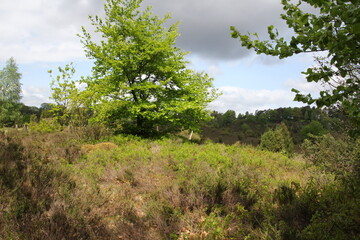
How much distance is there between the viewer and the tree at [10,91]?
38.2 meters

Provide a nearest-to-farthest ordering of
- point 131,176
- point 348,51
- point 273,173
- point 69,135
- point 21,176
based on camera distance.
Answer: point 348,51, point 21,176, point 131,176, point 273,173, point 69,135

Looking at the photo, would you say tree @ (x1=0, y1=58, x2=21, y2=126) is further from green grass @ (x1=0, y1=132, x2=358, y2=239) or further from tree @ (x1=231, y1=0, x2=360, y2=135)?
tree @ (x1=231, y1=0, x2=360, y2=135)

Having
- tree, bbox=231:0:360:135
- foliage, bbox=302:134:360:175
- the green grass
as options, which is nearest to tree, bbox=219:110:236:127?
foliage, bbox=302:134:360:175

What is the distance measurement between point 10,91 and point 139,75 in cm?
3480

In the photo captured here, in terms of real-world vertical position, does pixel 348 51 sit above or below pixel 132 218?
above

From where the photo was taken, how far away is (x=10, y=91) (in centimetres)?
3953

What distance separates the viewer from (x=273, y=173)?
7480mm

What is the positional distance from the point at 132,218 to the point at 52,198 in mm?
1571

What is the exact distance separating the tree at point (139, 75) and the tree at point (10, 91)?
103 ft

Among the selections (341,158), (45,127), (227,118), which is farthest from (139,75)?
(227,118)

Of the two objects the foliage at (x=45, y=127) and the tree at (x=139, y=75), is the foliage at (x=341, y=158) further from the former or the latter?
the foliage at (x=45, y=127)

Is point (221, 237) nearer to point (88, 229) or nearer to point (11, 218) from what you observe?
point (88, 229)

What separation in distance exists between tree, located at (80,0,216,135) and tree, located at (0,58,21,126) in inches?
1231

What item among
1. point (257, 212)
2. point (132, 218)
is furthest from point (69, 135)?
point (257, 212)
